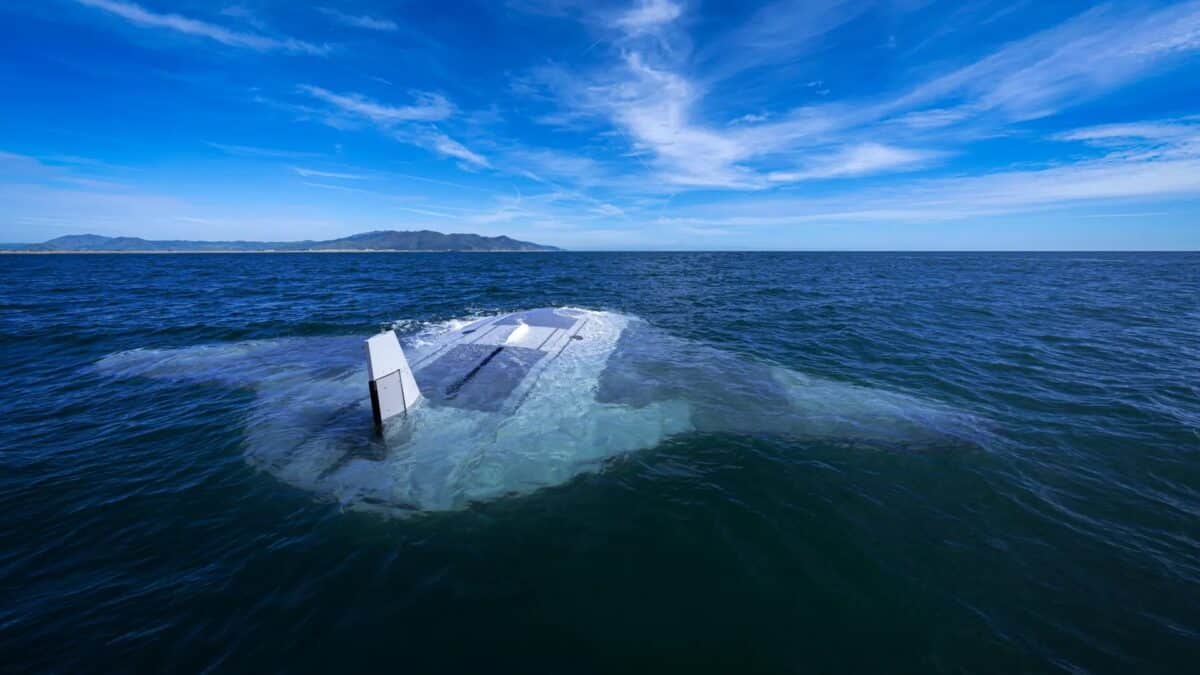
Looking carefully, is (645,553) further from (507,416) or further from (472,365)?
(472,365)

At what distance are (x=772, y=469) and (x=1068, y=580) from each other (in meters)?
4.28

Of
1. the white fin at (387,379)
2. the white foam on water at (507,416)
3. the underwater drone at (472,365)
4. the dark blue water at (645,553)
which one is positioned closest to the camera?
the dark blue water at (645,553)

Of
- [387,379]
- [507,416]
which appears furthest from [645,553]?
[387,379]

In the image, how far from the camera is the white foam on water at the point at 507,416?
8.17 meters

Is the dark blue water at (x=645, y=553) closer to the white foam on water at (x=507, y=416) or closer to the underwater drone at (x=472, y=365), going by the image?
the white foam on water at (x=507, y=416)

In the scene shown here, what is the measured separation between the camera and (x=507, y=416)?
1060cm

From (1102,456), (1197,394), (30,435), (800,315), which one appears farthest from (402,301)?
(1197,394)

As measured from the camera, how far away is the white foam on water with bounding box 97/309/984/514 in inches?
322

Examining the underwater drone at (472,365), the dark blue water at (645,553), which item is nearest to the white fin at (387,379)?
the underwater drone at (472,365)

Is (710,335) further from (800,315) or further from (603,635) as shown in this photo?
(603,635)

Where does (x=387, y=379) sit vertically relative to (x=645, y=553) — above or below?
above

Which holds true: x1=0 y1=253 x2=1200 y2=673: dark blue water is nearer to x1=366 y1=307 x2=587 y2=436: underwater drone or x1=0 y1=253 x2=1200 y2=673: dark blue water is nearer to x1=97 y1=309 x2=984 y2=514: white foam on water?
x1=97 y1=309 x2=984 y2=514: white foam on water

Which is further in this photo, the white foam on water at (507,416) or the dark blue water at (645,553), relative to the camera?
the white foam on water at (507,416)

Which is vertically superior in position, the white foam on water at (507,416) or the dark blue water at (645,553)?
the white foam on water at (507,416)
